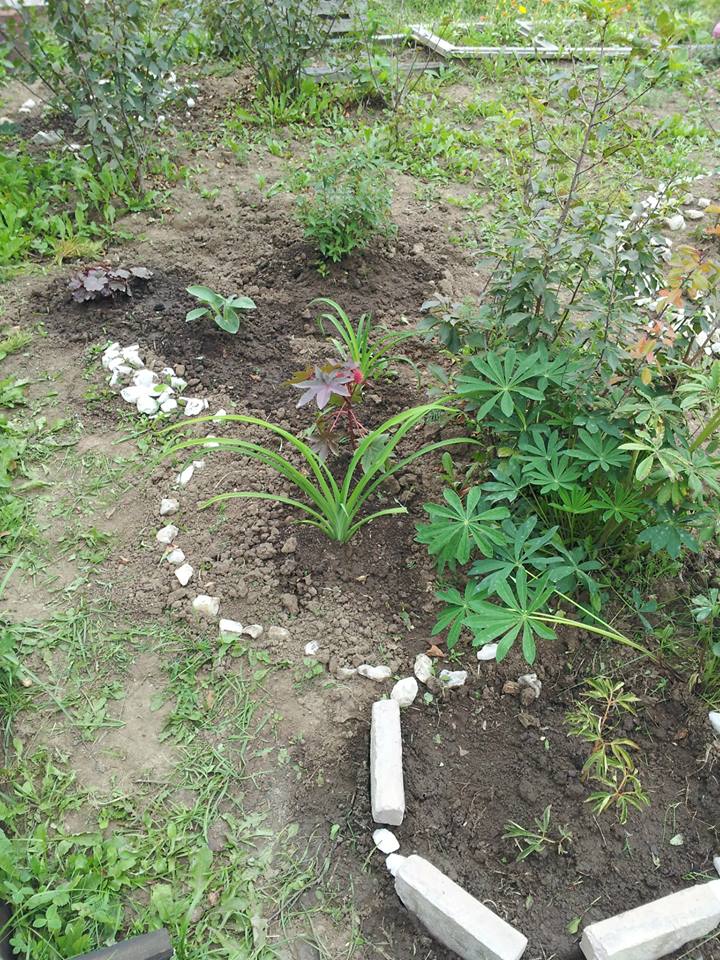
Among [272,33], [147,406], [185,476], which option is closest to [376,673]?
[185,476]

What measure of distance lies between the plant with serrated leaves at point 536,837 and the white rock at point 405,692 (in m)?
0.40

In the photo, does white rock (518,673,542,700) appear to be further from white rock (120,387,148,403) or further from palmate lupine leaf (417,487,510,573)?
white rock (120,387,148,403)

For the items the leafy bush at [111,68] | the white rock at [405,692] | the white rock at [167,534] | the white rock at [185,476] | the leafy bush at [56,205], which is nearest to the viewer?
the white rock at [405,692]

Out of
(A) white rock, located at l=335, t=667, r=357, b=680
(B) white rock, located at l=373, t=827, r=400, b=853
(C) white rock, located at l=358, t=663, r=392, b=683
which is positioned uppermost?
(C) white rock, located at l=358, t=663, r=392, b=683

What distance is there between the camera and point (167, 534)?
244 cm

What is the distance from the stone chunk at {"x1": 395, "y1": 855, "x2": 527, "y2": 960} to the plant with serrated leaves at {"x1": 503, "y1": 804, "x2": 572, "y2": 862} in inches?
7.8

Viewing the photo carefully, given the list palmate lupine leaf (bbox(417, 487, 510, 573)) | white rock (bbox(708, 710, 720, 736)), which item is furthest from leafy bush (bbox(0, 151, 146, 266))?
white rock (bbox(708, 710, 720, 736))

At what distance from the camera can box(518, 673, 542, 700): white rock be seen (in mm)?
2051

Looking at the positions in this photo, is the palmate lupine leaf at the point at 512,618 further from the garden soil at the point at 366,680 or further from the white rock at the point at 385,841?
the white rock at the point at 385,841

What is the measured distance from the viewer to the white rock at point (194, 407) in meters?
2.82

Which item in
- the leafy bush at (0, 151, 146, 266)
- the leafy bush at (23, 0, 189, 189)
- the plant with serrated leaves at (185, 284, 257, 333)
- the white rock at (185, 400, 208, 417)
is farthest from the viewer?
the leafy bush at (0, 151, 146, 266)

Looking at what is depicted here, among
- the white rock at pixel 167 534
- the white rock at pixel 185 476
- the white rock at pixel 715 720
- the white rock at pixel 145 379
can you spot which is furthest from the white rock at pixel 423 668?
the white rock at pixel 145 379

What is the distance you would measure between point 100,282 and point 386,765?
2435 mm

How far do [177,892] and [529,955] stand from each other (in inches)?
33.5
